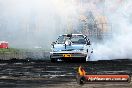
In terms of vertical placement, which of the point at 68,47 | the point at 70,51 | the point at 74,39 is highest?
the point at 74,39

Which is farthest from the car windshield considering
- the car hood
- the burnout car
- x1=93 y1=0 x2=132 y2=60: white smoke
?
x1=93 y1=0 x2=132 y2=60: white smoke

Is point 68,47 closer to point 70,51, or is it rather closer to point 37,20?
point 70,51

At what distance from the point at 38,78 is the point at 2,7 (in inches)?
837

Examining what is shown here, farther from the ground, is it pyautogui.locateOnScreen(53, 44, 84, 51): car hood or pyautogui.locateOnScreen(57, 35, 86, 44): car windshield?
pyautogui.locateOnScreen(57, 35, 86, 44): car windshield

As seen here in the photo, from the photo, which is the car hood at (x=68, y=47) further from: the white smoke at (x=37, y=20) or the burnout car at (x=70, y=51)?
the white smoke at (x=37, y=20)

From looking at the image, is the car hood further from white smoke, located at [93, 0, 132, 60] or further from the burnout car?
white smoke, located at [93, 0, 132, 60]

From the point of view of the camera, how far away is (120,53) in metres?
31.3

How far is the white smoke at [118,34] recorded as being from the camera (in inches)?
1214

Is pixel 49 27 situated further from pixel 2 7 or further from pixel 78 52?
pixel 78 52

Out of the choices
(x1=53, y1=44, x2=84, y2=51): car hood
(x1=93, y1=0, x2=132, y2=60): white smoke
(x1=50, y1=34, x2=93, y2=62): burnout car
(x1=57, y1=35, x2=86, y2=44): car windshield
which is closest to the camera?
(x1=50, y1=34, x2=93, y2=62): burnout car

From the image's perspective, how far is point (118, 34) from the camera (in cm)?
3347

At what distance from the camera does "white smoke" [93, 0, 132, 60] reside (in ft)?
101

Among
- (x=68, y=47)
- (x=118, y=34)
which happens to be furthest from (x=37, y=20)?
(x=68, y=47)

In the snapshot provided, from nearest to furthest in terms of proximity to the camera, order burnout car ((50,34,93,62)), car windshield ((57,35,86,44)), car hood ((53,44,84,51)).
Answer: burnout car ((50,34,93,62)) < car hood ((53,44,84,51)) < car windshield ((57,35,86,44))
